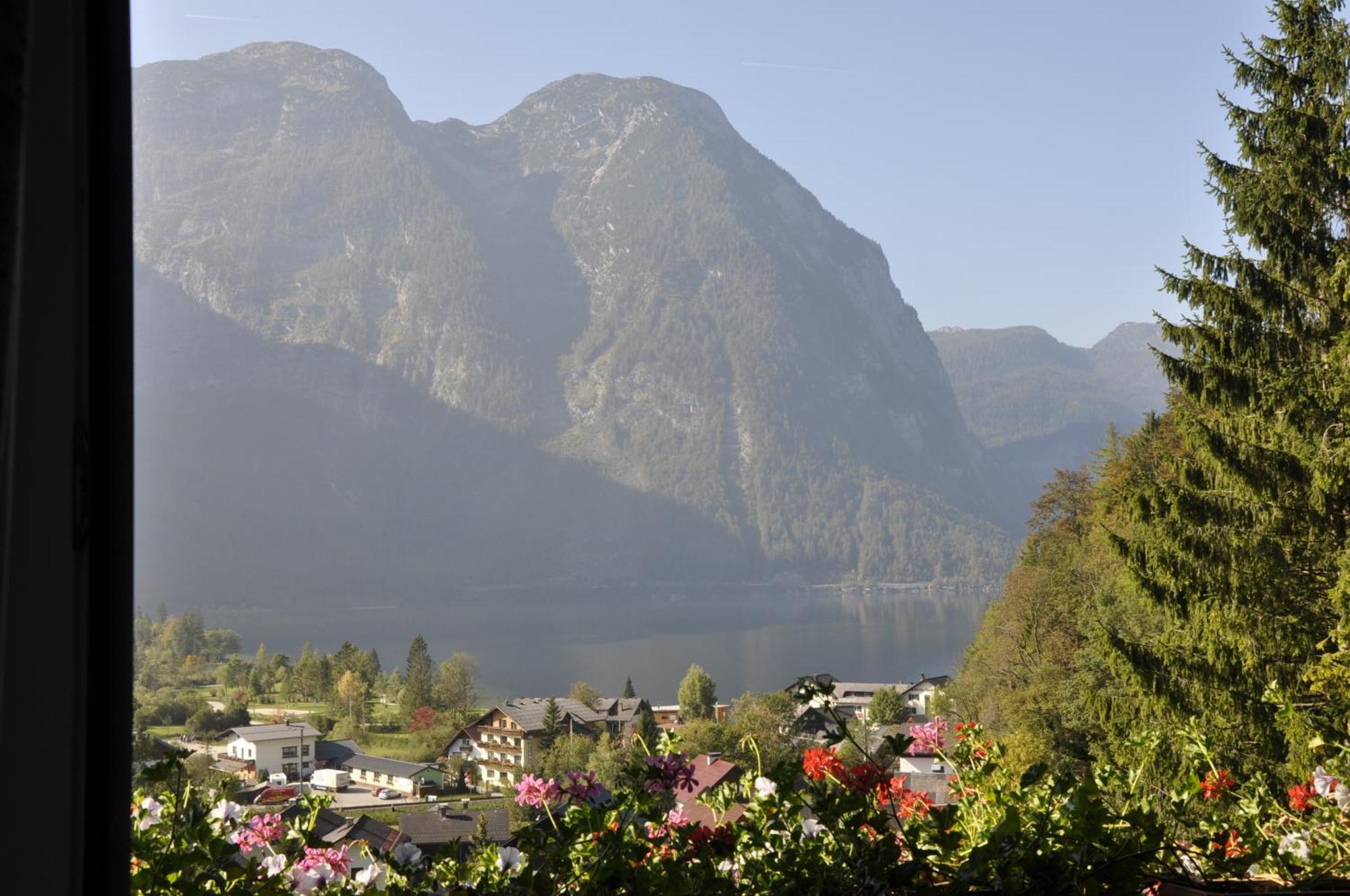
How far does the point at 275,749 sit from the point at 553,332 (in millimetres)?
77073

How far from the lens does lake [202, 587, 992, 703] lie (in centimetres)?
2814

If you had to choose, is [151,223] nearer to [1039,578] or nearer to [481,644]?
[481,644]

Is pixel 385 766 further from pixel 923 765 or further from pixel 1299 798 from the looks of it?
pixel 1299 798

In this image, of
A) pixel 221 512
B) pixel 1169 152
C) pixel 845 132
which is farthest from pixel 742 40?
pixel 221 512

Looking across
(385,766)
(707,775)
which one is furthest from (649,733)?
(385,766)

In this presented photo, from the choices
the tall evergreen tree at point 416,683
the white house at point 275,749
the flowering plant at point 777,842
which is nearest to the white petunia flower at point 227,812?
the flowering plant at point 777,842

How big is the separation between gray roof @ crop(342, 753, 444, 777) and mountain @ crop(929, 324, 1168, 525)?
43.8 m

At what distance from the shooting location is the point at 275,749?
5.14 meters

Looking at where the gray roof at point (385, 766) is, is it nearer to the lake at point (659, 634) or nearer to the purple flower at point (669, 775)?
the purple flower at point (669, 775)

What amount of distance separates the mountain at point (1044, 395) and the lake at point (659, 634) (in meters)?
14.6

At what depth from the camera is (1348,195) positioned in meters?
5.79

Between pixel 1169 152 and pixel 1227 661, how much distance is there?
3.23m

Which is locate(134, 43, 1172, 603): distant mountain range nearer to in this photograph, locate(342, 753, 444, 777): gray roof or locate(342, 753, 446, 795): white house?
locate(342, 753, 444, 777): gray roof

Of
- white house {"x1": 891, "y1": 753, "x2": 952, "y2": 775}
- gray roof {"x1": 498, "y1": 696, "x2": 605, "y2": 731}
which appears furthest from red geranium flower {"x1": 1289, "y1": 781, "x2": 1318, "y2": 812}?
gray roof {"x1": 498, "y1": 696, "x2": 605, "y2": 731}
